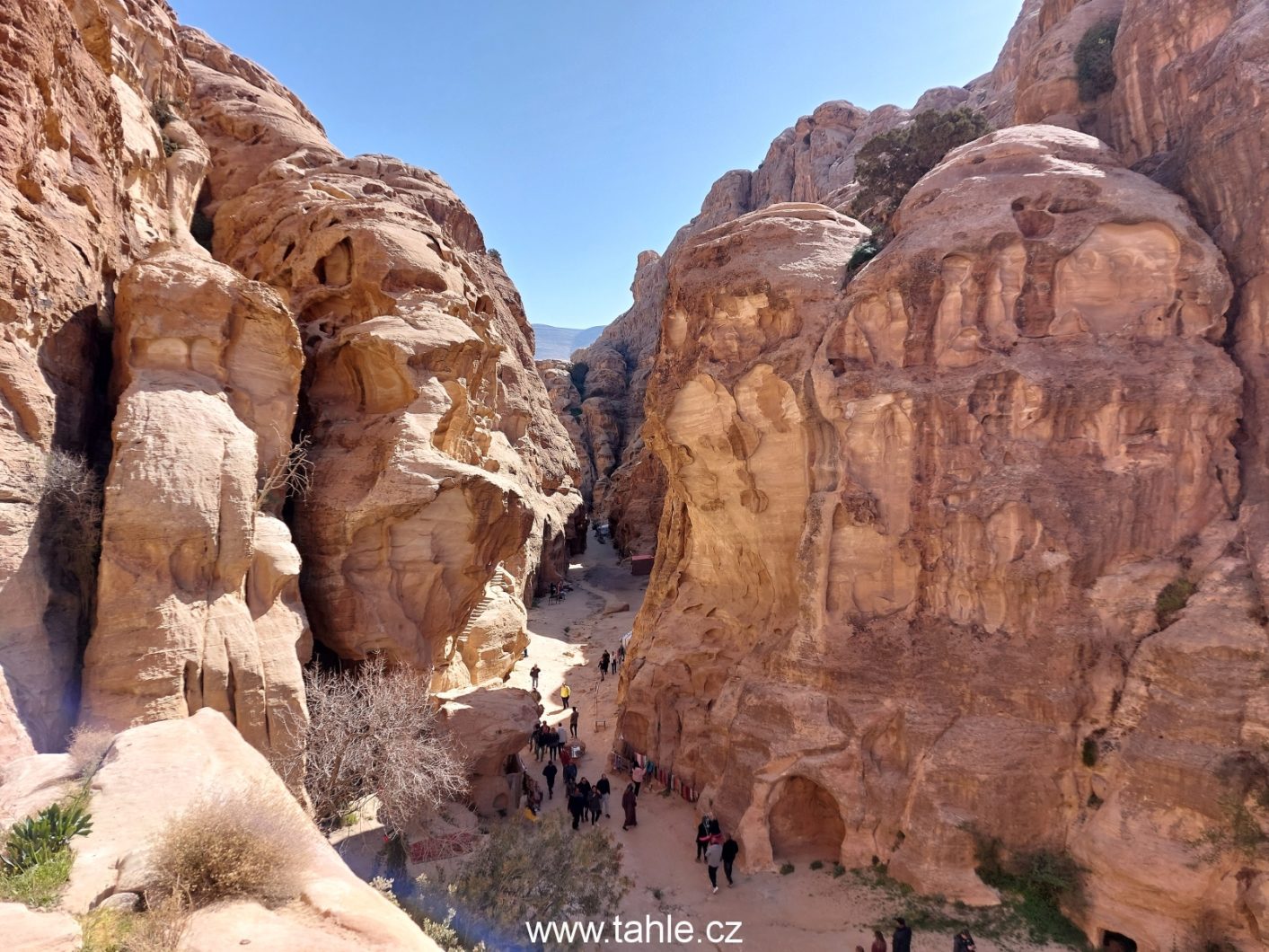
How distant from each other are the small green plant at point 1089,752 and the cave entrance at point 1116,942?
8.66 ft

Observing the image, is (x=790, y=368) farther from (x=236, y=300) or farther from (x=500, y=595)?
(x=500, y=595)

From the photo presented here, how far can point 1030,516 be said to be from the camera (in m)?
12.9

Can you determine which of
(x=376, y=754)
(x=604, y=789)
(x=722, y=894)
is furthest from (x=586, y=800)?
(x=376, y=754)

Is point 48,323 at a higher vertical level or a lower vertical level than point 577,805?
higher

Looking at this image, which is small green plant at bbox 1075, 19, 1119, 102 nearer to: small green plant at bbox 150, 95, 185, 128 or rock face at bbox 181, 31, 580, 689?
rock face at bbox 181, 31, 580, 689

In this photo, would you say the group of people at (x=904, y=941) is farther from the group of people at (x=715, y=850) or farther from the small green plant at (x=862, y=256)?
the small green plant at (x=862, y=256)

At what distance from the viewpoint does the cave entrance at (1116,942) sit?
10.9 meters

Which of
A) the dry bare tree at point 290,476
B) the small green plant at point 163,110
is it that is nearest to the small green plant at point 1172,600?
the dry bare tree at point 290,476

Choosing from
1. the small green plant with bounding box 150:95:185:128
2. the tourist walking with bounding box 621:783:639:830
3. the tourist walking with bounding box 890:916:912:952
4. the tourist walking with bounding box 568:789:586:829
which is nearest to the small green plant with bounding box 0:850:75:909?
the tourist walking with bounding box 890:916:912:952

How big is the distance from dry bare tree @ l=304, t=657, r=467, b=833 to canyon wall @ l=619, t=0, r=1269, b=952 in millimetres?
6495

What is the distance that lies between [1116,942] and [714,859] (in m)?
6.95

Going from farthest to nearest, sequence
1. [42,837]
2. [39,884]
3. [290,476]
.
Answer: [290,476]
[42,837]
[39,884]

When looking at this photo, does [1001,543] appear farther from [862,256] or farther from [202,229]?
[202,229]

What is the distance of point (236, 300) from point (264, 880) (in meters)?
12.6
